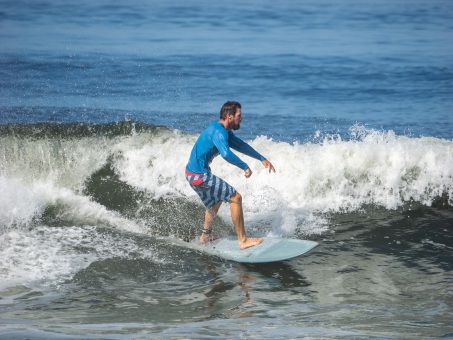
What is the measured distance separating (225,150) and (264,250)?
133 centimetres

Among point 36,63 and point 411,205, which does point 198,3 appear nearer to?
point 36,63

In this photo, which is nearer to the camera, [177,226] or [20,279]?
[20,279]

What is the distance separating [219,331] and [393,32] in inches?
1016

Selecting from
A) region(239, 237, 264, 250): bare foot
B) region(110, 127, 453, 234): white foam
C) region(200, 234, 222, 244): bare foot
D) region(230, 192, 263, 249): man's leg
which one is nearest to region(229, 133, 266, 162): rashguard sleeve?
region(230, 192, 263, 249): man's leg

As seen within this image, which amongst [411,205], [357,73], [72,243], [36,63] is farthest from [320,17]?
[72,243]

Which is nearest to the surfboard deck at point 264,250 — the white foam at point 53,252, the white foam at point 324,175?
the white foam at point 53,252

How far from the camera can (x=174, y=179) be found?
12547 millimetres

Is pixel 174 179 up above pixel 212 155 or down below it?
below

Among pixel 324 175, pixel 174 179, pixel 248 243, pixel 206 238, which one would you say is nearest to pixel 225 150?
pixel 248 243

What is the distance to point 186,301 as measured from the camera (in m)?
7.71

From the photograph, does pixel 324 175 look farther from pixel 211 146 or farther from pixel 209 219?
pixel 211 146

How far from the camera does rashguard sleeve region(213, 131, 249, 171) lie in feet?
27.6

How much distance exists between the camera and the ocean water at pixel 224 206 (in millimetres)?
7340

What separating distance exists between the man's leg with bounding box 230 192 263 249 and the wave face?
1139mm
